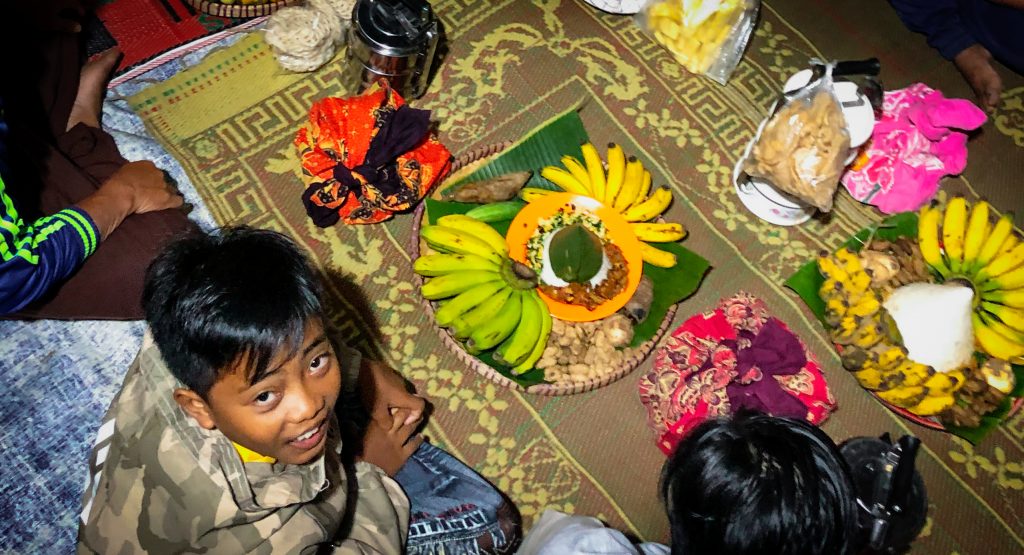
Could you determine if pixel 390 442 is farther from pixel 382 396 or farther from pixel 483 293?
pixel 483 293

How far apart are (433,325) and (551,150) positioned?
25.1 inches

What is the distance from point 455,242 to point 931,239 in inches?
55.5

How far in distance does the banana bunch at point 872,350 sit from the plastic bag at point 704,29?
2.71 ft

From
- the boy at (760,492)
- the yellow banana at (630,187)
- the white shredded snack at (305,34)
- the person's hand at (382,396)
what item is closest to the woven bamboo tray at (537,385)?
the person's hand at (382,396)

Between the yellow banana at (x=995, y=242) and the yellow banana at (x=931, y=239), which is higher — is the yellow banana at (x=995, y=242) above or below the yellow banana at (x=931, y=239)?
above

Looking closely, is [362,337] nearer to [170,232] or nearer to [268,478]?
[170,232]

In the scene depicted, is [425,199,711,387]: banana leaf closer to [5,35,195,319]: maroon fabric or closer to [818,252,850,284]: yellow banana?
[818,252,850,284]: yellow banana

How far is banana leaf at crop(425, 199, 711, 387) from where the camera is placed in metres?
1.93

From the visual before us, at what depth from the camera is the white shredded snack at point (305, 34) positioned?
2279 mm

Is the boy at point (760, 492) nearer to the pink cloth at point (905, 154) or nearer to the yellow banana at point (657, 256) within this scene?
the yellow banana at point (657, 256)

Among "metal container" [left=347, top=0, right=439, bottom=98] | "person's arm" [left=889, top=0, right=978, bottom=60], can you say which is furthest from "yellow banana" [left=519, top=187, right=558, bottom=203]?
"person's arm" [left=889, top=0, right=978, bottom=60]

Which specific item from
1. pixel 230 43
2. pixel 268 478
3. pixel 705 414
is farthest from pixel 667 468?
pixel 230 43

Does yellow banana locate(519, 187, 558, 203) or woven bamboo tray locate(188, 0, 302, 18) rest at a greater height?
yellow banana locate(519, 187, 558, 203)

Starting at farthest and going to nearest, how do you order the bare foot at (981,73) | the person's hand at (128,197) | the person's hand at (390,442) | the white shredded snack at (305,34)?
the bare foot at (981,73)
the white shredded snack at (305,34)
the person's hand at (128,197)
the person's hand at (390,442)
